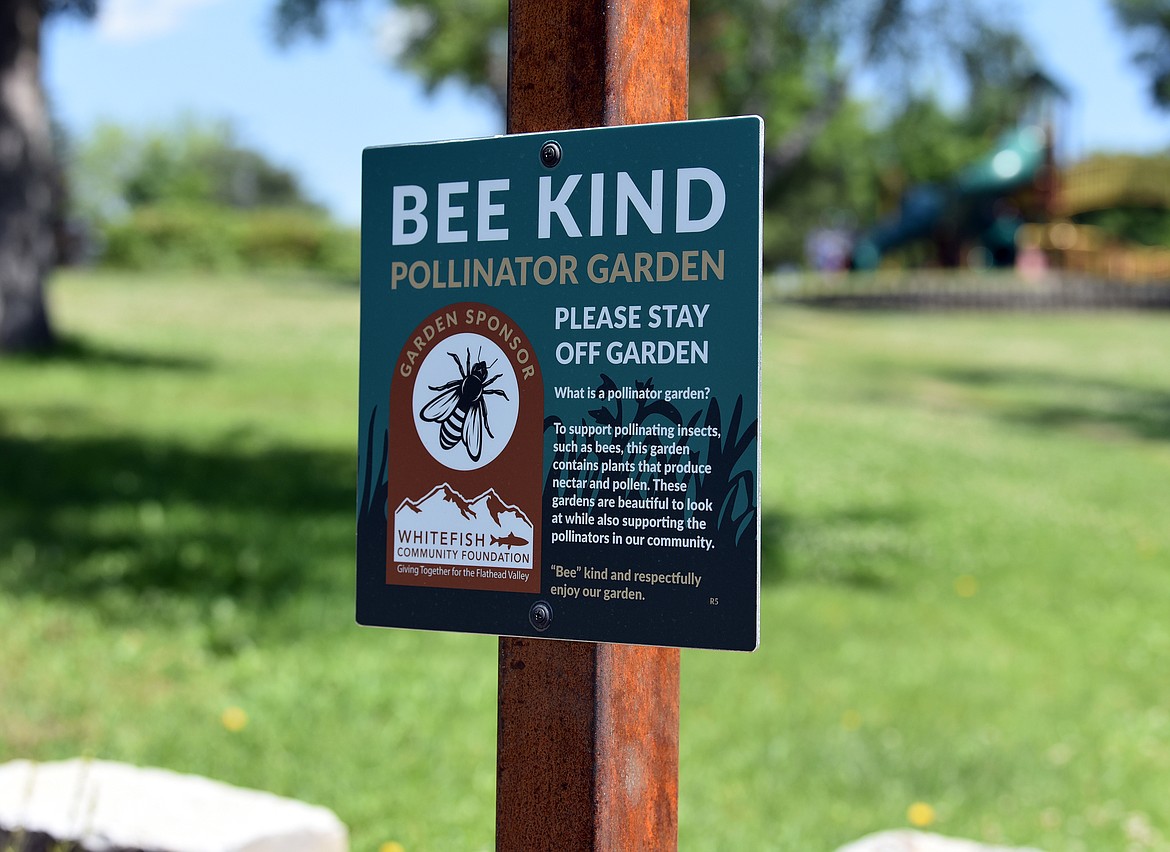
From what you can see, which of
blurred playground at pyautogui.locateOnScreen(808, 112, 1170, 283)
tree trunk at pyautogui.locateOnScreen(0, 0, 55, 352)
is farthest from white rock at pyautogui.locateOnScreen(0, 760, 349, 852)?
blurred playground at pyautogui.locateOnScreen(808, 112, 1170, 283)

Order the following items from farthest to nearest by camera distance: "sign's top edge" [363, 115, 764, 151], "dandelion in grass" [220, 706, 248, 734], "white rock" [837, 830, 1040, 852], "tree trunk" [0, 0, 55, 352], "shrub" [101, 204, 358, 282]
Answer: "shrub" [101, 204, 358, 282], "tree trunk" [0, 0, 55, 352], "dandelion in grass" [220, 706, 248, 734], "white rock" [837, 830, 1040, 852], "sign's top edge" [363, 115, 764, 151]

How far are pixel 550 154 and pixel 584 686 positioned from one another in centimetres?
82

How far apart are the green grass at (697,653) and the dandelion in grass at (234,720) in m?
0.06

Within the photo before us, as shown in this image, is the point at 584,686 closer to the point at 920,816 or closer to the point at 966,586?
the point at 920,816

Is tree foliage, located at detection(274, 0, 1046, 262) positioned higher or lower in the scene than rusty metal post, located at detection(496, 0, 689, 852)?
higher

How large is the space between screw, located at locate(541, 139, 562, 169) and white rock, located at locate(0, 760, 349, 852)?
1904 mm

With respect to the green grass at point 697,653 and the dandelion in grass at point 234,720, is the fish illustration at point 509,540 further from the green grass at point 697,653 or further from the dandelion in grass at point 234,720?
the dandelion in grass at point 234,720

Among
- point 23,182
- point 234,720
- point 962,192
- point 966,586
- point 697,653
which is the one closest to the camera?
point 234,720

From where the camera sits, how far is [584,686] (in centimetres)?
199

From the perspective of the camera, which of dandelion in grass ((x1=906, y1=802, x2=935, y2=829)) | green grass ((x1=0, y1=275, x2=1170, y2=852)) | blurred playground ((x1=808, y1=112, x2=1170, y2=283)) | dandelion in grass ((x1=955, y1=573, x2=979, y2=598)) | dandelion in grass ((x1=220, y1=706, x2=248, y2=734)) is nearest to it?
dandelion in grass ((x1=906, y1=802, x2=935, y2=829))

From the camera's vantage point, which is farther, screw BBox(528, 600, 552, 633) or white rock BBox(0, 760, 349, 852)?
white rock BBox(0, 760, 349, 852)

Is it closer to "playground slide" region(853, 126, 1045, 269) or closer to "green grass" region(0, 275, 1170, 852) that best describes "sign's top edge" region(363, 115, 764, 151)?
"green grass" region(0, 275, 1170, 852)

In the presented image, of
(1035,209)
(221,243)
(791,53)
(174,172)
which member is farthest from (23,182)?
(174,172)

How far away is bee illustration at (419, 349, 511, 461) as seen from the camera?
79.4 inches
